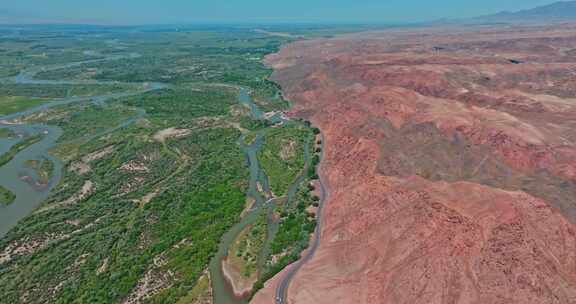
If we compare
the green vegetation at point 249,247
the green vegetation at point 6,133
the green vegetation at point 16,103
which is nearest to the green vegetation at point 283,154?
the green vegetation at point 249,247

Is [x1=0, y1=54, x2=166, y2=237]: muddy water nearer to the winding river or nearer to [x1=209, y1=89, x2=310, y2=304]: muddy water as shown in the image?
the winding river

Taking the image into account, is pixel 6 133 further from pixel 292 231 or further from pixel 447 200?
pixel 447 200

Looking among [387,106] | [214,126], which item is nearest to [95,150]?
[214,126]

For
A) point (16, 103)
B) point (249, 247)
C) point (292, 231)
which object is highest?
point (16, 103)

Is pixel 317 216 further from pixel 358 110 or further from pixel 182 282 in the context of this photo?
pixel 358 110

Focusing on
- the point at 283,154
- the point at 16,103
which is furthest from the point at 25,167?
the point at 16,103

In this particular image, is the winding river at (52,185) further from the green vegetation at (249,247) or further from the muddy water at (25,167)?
the green vegetation at (249,247)
